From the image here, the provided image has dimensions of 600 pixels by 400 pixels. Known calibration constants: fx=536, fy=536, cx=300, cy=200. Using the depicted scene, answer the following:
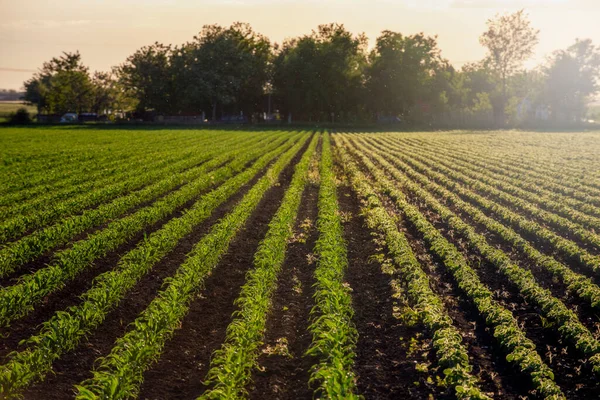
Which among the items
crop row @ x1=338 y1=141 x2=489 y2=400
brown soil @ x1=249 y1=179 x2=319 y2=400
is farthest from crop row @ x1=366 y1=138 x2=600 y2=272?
brown soil @ x1=249 y1=179 x2=319 y2=400

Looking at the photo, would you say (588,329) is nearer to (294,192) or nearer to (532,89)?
(294,192)

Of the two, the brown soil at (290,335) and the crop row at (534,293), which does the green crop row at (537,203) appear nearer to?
the crop row at (534,293)

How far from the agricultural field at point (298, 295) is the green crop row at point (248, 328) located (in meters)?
0.04

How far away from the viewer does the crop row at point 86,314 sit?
6.78 metres

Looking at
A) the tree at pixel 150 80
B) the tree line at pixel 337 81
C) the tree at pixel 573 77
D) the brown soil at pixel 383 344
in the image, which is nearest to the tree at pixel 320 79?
the tree line at pixel 337 81

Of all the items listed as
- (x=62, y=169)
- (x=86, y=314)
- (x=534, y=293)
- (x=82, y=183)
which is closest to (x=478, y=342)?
(x=534, y=293)

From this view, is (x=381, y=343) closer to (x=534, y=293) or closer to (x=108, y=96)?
(x=534, y=293)

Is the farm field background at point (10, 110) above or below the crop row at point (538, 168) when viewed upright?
above

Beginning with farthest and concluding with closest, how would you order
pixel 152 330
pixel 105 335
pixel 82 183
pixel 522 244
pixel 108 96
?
pixel 108 96 → pixel 82 183 → pixel 522 244 → pixel 105 335 → pixel 152 330

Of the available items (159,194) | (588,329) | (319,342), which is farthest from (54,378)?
(159,194)

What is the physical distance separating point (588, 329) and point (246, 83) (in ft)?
288

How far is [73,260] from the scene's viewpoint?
36.1ft

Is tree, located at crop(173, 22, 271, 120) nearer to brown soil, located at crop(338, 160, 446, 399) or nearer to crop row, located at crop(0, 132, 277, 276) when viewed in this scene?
crop row, located at crop(0, 132, 277, 276)

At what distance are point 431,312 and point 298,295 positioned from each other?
2.66 meters
